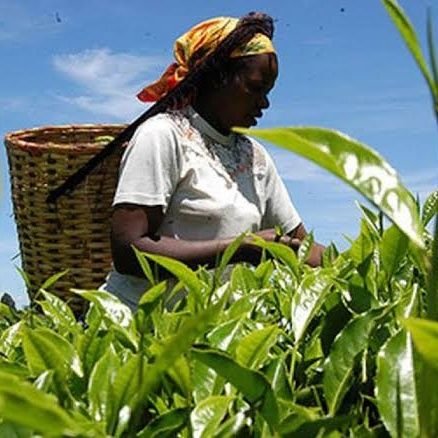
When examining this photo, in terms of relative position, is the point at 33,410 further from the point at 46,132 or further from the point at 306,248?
the point at 46,132

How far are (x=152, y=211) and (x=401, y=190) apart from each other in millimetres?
2331

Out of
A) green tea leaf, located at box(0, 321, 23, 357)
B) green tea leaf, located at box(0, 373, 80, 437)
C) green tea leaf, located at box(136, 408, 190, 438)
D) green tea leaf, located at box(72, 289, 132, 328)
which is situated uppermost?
green tea leaf, located at box(0, 373, 80, 437)

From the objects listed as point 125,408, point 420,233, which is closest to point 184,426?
point 125,408

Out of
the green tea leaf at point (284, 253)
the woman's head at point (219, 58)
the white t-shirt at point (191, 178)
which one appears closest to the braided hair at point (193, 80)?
the woman's head at point (219, 58)

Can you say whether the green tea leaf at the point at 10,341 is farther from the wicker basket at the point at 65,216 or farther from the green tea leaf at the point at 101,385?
the wicker basket at the point at 65,216

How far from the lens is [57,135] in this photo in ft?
12.2

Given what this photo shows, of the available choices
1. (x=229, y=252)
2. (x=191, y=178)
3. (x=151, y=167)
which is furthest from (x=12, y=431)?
(x=191, y=178)

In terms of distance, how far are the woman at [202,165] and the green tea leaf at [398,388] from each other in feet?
6.72

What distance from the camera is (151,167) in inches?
107

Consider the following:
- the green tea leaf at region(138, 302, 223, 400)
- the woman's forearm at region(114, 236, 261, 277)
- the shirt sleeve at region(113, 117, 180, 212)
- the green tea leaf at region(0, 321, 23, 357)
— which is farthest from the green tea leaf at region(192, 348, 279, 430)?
the shirt sleeve at region(113, 117, 180, 212)

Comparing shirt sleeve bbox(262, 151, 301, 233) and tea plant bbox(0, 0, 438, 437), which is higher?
tea plant bbox(0, 0, 438, 437)

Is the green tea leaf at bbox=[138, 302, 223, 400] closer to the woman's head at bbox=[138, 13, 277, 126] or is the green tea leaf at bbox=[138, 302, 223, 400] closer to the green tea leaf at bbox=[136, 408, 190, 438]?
the green tea leaf at bbox=[136, 408, 190, 438]

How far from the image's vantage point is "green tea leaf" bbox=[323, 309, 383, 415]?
1.79ft

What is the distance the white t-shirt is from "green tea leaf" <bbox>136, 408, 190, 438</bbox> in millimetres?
2208
